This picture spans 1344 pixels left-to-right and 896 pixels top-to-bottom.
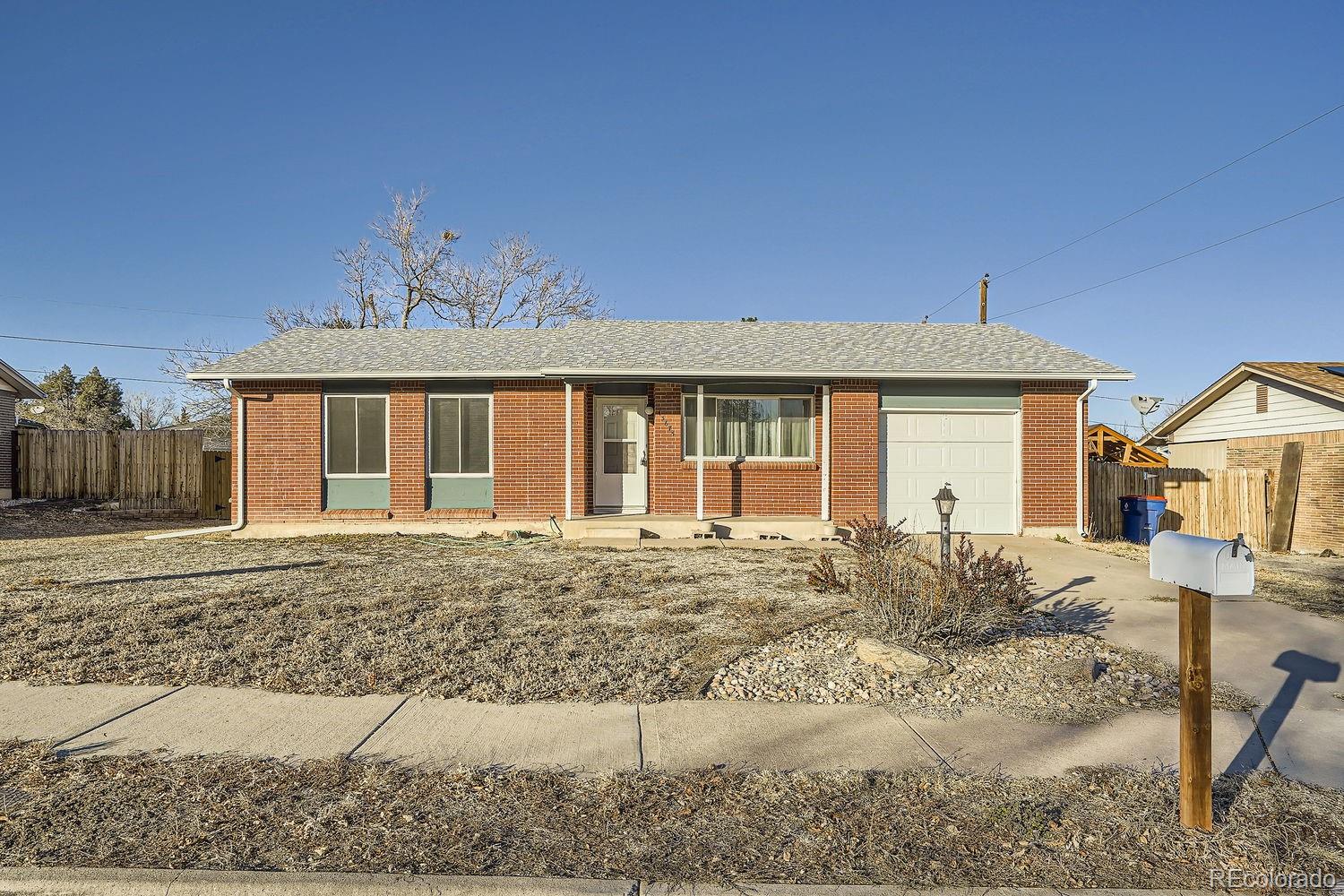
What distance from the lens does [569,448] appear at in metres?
13.1

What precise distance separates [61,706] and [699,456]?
31.4 feet

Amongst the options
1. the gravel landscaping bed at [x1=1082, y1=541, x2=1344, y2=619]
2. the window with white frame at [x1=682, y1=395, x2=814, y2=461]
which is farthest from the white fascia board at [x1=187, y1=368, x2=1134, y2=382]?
the gravel landscaping bed at [x1=1082, y1=541, x2=1344, y2=619]

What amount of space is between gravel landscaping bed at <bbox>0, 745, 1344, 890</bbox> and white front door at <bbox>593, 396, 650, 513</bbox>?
10.1 metres

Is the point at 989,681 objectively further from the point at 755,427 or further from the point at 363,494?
the point at 363,494

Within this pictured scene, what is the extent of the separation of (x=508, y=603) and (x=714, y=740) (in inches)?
150

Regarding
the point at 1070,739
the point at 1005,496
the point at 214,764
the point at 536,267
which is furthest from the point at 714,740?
the point at 536,267

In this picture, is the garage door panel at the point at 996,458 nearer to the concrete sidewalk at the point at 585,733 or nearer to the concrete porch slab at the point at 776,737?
the concrete sidewalk at the point at 585,733

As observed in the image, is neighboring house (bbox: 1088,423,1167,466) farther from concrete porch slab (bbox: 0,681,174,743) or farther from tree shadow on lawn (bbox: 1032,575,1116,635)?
A: concrete porch slab (bbox: 0,681,174,743)

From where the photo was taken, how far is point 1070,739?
4.24 metres

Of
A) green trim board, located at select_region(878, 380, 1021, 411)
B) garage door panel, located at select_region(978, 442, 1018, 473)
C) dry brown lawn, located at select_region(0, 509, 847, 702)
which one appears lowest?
dry brown lawn, located at select_region(0, 509, 847, 702)

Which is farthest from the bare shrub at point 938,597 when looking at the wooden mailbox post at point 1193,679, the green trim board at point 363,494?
the green trim board at point 363,494

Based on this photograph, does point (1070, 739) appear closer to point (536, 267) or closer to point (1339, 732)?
point (1339, 732)

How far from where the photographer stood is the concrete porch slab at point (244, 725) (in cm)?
402

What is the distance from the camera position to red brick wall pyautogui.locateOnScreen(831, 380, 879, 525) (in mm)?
13109
